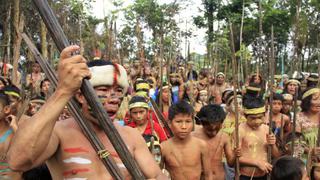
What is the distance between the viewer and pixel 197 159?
15.0ft

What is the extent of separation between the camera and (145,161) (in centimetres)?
246

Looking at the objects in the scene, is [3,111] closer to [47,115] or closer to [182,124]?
[182,124]

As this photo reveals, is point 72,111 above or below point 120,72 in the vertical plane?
below

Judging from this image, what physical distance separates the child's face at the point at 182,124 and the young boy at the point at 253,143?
32.9 inches

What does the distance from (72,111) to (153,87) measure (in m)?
6.79

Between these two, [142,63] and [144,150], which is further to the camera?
[142,63]

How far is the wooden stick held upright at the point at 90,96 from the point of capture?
5.39ft

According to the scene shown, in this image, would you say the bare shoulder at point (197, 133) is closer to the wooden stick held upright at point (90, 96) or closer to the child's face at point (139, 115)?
the child's face at point (139, 115)

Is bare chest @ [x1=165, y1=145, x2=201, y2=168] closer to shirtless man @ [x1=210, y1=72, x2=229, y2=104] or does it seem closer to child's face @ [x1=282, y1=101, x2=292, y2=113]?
child's face @ [x1=282, y1=101, x2=292, y2=113]

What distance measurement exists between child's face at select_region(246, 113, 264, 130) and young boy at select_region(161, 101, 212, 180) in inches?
30.1

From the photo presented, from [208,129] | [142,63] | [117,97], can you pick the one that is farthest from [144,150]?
[142,63]

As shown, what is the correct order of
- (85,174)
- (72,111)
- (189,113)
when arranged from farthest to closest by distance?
(189,113)
(85,174)
(72,111)

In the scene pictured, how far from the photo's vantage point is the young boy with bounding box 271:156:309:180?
324cm

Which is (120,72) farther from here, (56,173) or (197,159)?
(197,159)
